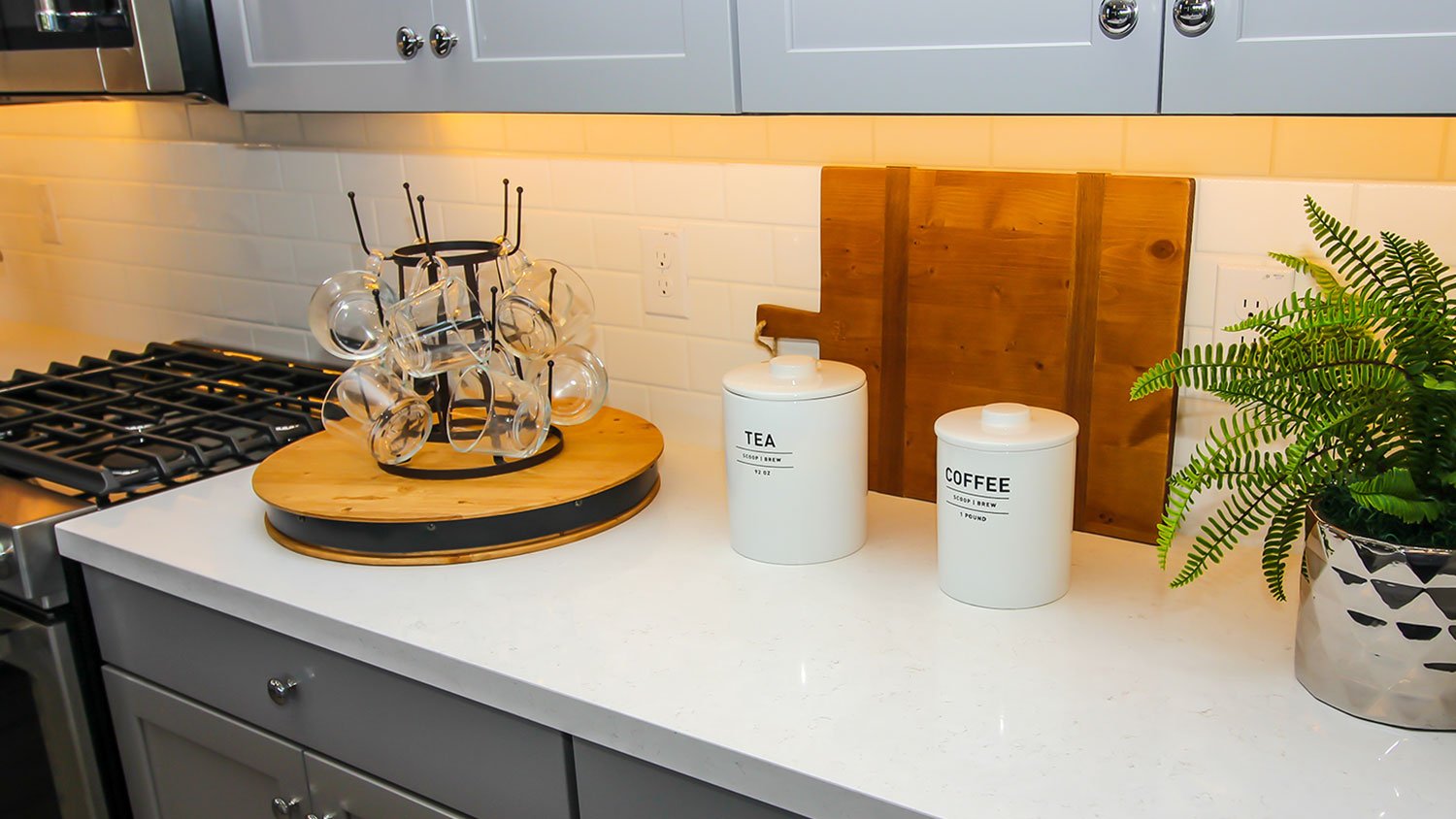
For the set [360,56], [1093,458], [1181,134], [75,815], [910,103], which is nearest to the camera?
[910,103]

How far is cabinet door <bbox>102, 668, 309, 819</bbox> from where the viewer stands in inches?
60.3

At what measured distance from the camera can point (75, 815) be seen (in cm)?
175

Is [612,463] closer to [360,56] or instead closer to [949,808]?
[360,56]

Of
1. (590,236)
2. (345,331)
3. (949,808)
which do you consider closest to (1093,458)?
(949,808)

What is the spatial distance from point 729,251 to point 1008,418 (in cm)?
61

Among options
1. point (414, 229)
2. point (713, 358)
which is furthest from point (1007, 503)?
point (414, 229)

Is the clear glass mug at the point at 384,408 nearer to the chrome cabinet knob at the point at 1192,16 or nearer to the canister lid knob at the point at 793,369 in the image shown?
the canister lid knob at the point at 793,369

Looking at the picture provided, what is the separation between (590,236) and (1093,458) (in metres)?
0.83

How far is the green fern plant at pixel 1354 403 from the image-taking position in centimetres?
103

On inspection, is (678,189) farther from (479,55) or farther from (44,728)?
(44,728)

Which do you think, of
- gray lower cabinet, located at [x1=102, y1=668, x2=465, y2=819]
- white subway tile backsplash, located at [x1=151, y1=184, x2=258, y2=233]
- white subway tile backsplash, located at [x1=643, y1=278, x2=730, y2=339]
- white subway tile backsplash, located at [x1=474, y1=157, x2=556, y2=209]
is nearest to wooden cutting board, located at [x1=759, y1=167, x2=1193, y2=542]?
white subway tile backsplash, located at [x1=643, y1=278, x2=730, y2=339]

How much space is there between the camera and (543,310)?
5.24 ft

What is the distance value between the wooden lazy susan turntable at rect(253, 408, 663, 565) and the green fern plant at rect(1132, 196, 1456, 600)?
2.34 ft

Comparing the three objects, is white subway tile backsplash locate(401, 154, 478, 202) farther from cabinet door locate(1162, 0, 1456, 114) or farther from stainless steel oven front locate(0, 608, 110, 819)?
cabinet door locate(1162, 0, 1456, 114)
